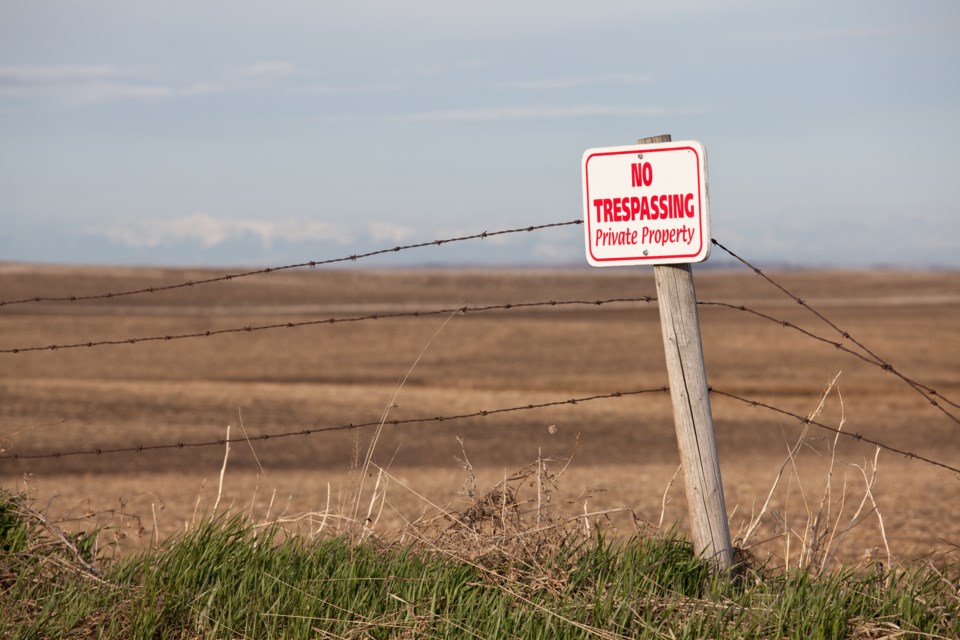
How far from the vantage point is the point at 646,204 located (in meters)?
4.06

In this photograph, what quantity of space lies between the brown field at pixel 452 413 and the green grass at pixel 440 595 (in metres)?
0.30

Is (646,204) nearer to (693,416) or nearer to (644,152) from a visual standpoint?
(644,152)

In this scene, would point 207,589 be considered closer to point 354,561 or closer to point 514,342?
point 354,561

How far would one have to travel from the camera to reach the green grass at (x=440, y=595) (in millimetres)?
3594

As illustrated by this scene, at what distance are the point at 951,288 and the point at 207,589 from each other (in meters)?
85.1

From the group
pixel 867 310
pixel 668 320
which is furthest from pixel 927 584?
pixel 867 310

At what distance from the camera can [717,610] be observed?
145 inches

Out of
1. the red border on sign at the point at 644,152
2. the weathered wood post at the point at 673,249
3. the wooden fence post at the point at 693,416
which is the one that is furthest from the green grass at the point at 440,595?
the red border on sign at the point at 644,152

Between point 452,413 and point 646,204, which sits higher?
point 646,204

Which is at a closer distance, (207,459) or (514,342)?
(207,459)

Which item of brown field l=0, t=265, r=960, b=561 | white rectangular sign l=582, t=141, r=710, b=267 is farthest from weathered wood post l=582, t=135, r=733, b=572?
brown field l=0, t=265, r=960, b=561

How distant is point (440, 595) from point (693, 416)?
1209 millimetres

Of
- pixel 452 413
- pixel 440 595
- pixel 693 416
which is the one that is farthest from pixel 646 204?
pixel 452 413

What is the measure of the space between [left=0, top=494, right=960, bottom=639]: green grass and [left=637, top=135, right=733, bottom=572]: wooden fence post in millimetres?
134
